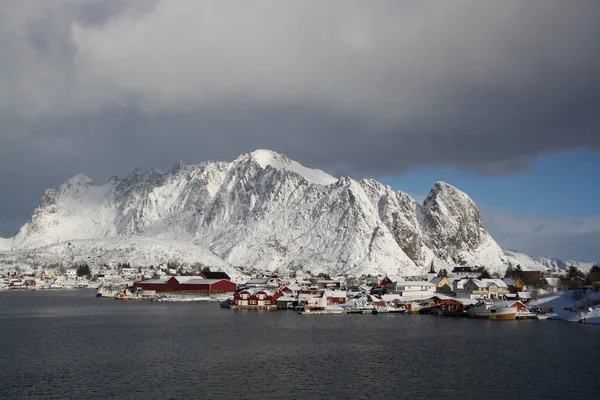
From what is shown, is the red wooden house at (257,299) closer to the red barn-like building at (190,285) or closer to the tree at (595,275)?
the red barn-like building at (190,285)

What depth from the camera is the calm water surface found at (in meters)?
38.7

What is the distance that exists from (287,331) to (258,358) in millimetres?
19346

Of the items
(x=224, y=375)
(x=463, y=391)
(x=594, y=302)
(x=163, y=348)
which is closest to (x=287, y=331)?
(x=163, y=348)

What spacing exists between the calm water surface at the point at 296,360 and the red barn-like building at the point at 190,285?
220ft

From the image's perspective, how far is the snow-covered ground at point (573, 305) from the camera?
77238 mm

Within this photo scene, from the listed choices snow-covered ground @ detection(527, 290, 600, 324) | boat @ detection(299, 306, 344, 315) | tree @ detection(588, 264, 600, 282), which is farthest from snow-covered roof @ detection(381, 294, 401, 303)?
tree @ detection(588, 264, 600, 282)

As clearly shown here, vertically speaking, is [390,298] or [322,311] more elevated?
[390,298]

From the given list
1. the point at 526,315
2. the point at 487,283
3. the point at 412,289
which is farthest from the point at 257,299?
the point at 526,315

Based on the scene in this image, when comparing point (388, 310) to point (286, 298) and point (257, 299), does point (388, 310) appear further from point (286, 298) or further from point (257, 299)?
point (257, 299)

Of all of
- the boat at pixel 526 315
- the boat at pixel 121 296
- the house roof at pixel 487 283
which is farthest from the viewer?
the boat at pixel 121 296

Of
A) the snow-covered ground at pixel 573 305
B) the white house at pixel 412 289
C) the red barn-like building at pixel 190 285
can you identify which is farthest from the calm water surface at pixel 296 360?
the red barn-like building at pixel 190 285

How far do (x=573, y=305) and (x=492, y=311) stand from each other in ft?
36.2

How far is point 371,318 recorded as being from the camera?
291 feet

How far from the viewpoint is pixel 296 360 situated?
161 ft
